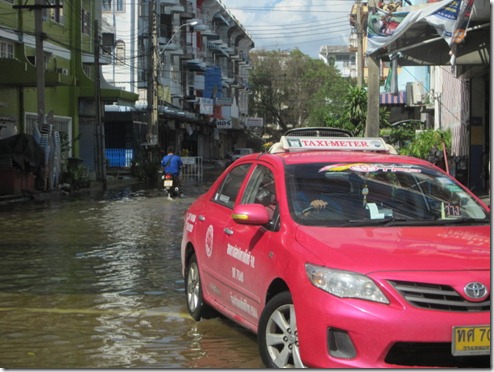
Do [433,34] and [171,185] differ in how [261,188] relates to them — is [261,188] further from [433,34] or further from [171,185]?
[171,185]

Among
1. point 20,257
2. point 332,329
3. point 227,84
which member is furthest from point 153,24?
point 227,84

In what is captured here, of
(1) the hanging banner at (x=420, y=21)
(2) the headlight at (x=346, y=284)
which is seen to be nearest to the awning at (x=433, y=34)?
(1) the hanging banner at (x=420, y=21)

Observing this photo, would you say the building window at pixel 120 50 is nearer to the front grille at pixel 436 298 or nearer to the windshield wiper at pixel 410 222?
the windshield wiper at pixel 410 222

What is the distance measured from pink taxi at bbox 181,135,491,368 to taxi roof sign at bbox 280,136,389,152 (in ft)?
0.04

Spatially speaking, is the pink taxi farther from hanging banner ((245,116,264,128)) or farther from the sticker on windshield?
hanging banner ((245,116,264,128))

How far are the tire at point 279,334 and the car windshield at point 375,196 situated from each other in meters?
0.70

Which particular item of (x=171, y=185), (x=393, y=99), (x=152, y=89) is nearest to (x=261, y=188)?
(x=171, y=185)

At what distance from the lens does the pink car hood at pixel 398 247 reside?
477 cm

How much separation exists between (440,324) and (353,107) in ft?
90.3

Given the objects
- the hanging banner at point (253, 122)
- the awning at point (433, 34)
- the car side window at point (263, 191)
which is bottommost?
the car side window at point (263, 191)

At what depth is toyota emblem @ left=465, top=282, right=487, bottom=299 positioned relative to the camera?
464cm

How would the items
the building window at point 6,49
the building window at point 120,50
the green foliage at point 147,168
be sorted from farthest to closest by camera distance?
1. the building window at point 120,50
2. the green foliage at point 147,168
3. the building window at point 6,49

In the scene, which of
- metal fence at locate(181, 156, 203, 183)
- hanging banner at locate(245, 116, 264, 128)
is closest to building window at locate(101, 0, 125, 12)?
metal fence at locate(181, 156, 203, 183)

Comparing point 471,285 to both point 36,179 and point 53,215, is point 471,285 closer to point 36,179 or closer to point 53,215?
point 53,215
